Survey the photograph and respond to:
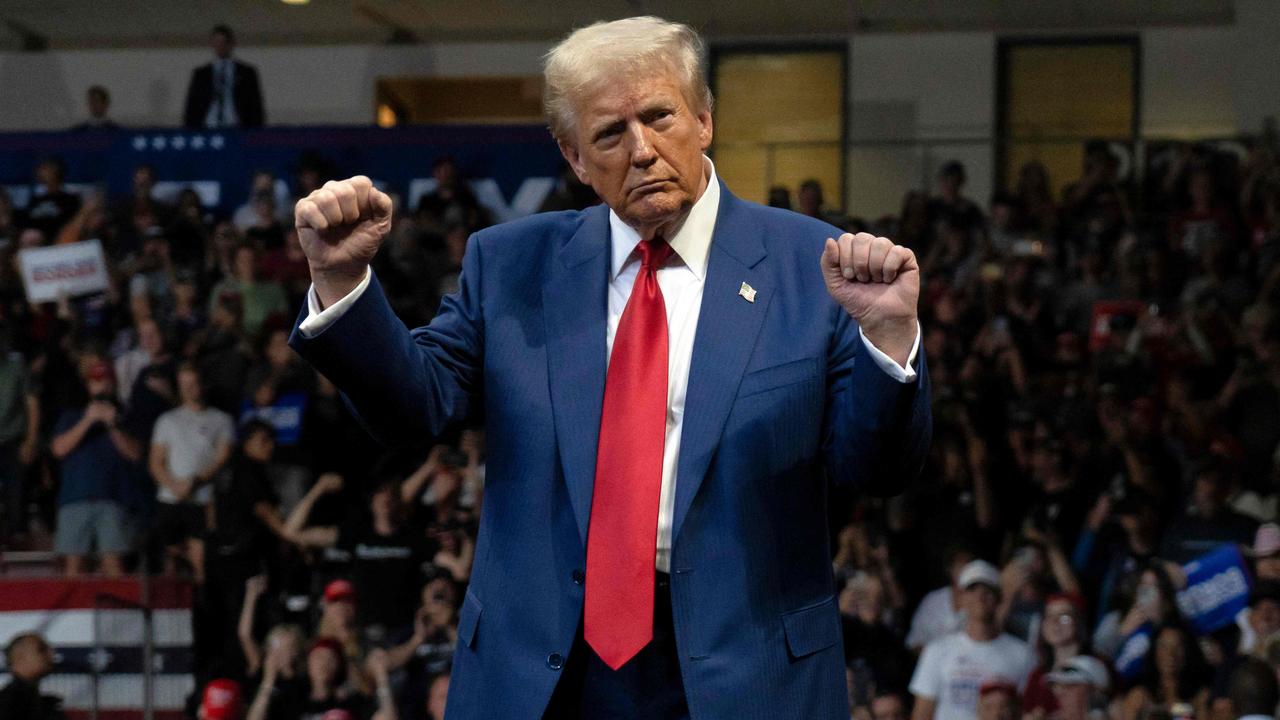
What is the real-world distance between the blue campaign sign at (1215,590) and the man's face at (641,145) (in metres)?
6.34

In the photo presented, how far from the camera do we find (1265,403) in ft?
32.7

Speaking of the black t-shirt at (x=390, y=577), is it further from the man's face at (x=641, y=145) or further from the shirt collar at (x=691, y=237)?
the man's face at (x=641, y=145)

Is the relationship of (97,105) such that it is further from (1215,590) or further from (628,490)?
(628,490)

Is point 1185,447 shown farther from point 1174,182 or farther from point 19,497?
point 19,497

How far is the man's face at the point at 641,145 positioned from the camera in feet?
8.34

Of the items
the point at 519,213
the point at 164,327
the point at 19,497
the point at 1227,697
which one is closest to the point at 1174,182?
the point at 519,213

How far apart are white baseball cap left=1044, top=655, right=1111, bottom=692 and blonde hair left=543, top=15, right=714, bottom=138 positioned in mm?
6025

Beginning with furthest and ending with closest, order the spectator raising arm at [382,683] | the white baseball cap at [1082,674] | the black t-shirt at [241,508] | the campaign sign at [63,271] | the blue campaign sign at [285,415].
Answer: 1. the campaign sign at [63,271]
2. the blue campaign sign at [285,415]
3. the black t-shirt at [241,508]
4. the spectator raising arm at [382,683]
5. the white baseball cap at [1082,674]

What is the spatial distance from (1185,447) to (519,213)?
17.6 feet

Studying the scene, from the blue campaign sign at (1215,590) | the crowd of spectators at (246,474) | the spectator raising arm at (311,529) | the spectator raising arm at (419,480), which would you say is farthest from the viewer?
the spectator raising arm at (311,529)

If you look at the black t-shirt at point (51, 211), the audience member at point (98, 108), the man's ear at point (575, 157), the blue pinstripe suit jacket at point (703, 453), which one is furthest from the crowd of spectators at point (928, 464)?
the man's ear at point (575, 157)

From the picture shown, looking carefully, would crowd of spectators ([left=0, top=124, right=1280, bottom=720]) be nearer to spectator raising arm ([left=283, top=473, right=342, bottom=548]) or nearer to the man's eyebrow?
spectator raising arm ([left=283, top=473, right=342, bottom=548])

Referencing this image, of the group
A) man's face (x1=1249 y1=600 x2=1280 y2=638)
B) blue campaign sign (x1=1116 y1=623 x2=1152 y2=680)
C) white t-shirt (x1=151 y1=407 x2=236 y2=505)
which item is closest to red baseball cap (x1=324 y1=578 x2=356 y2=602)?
white t-shirt (x1=151 y1=407 x2=236 y2=505)

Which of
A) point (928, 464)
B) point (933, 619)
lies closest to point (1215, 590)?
point (933, 619)
